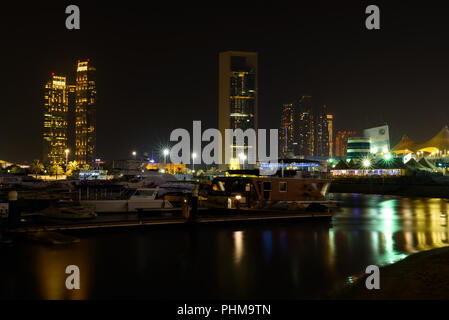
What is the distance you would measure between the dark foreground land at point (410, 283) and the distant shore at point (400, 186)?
142 feet

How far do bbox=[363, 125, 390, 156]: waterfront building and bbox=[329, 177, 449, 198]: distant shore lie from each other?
258 feet

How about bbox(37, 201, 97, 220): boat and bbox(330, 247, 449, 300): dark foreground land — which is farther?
bbox(37, 201, 97, 220): boat

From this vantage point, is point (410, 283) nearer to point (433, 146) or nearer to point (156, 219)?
point (156, 219)

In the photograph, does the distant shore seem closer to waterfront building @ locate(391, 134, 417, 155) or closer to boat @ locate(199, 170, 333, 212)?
boat @ locate(199, 170, 333, 212)

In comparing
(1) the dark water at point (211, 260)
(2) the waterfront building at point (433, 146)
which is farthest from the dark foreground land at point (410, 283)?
(2) the waterfront building at point (433, 146)

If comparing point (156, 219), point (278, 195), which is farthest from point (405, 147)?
point (156, 219)

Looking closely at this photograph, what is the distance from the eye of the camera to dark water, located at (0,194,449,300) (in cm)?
1052

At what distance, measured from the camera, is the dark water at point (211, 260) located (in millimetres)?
10516

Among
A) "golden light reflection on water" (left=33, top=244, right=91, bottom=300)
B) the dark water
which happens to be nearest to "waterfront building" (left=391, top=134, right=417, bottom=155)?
the dark water
